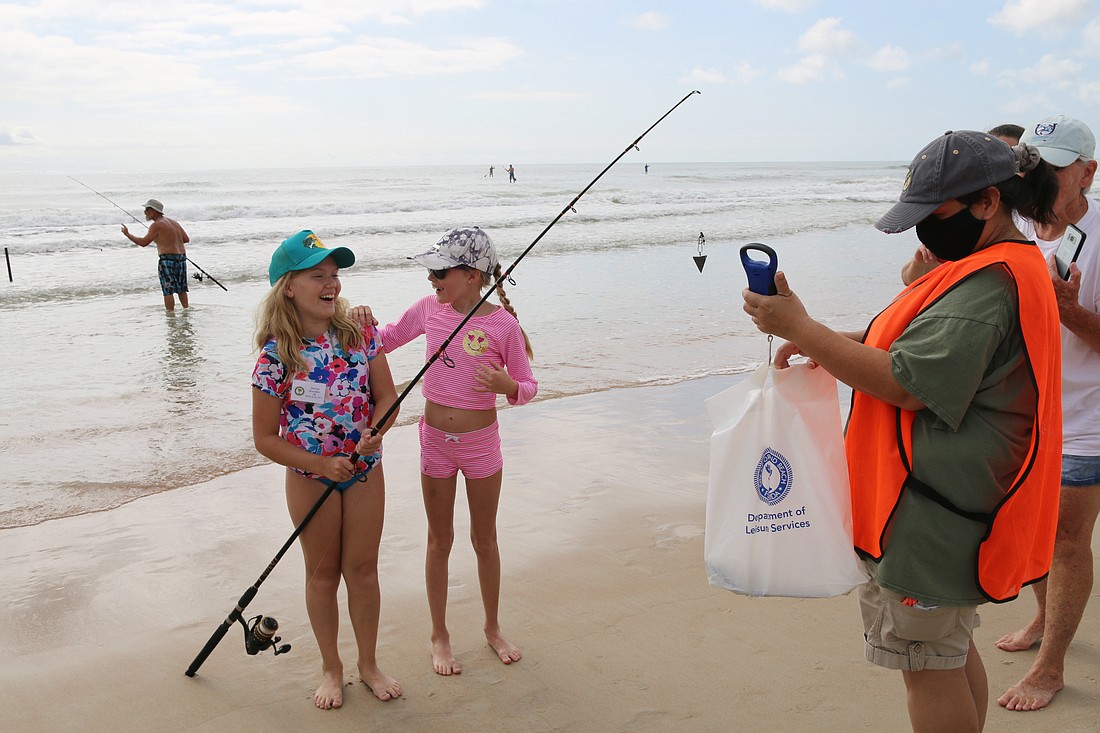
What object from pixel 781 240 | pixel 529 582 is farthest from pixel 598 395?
pixel 781 240

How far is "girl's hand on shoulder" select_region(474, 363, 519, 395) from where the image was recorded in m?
3.19

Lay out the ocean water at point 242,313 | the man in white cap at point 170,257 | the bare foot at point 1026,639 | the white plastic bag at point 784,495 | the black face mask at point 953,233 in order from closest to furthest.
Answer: the black face mask at point 953,233 → the white plastic bag at point 784,495 → the bare foot at point 1026,639 → the ocean water at point 242,313 → the man in white cap at point 170,257

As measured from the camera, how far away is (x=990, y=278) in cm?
187

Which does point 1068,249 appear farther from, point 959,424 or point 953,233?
point 959,424

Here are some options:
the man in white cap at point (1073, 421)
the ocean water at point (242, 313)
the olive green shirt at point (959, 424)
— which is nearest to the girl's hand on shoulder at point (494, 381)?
the olive green shirt at point (959, 424)

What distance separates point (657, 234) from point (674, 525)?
55.7 feet

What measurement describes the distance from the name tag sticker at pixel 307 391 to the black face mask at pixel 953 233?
195 cm

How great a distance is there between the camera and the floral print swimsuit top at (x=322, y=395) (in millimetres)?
2973

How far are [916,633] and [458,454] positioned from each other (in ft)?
5.91

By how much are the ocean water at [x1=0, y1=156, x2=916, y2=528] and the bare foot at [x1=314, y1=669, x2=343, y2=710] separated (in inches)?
103

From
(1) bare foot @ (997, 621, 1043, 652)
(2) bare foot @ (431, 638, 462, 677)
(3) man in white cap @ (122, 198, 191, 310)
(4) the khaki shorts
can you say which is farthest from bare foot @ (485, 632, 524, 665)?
(3) man in white cap @ (122, 198, 191, 310)

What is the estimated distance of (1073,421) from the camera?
2.90 metres

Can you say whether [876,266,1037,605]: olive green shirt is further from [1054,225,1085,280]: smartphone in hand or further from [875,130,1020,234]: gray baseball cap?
[1054,225,1085,280]: smartphone in hand

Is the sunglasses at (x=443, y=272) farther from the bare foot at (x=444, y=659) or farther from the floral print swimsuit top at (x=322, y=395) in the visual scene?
the bare foot at (x=444, y=659)
